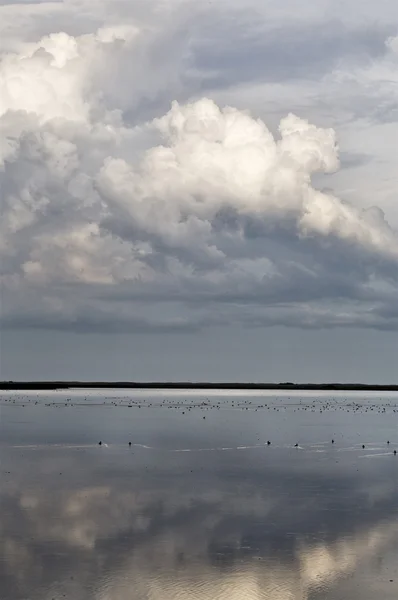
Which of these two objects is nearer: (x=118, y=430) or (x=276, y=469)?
(x=276, y=469)

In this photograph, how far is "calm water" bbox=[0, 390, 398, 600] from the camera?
19.7 meters

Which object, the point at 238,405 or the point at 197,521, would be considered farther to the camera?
the point at 238,405

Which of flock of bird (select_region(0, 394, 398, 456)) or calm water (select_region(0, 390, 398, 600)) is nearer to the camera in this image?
calm water (select_region(0, 390, 398, 600))

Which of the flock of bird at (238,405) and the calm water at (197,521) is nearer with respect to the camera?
the calm water at (197,521)

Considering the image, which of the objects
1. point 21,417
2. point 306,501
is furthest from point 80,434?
point 306,501

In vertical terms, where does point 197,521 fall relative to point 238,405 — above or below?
below

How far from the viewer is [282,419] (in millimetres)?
84812

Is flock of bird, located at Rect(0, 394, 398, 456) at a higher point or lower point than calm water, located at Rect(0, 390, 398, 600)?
higher

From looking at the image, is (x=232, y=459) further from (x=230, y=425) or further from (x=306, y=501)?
(x=230, y=425)

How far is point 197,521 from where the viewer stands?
27391mm

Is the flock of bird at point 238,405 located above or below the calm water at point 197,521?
above

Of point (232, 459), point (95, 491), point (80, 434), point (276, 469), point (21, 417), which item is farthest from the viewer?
point (21, 417)

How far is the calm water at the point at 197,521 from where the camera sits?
64.6 feet

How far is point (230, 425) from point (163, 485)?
39.5 metres
